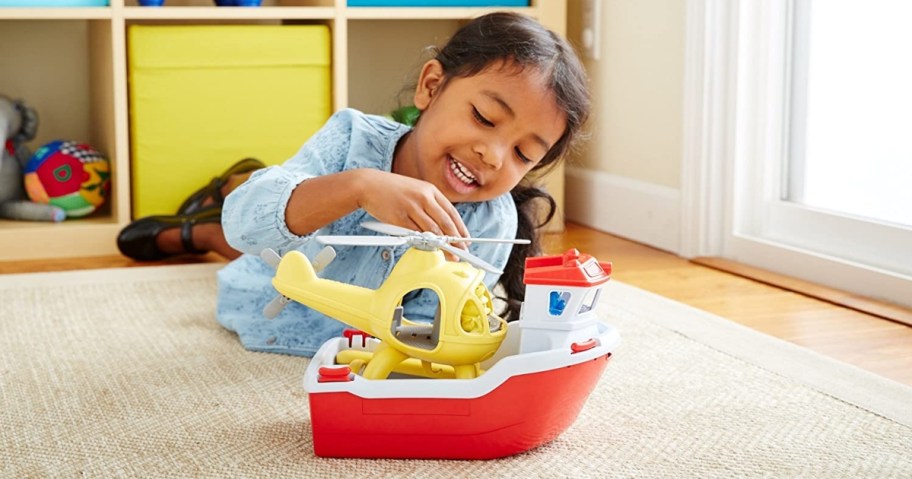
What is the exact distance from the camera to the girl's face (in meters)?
1.08

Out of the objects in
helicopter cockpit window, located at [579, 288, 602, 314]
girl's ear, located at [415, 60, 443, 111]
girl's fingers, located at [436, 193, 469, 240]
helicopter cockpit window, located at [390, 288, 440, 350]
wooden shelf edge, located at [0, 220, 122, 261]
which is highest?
girl's ear, located at [415, 60, 443, 111]

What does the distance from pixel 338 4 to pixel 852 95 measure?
937 mm

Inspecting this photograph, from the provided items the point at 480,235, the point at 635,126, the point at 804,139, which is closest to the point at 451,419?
the point at 480,235

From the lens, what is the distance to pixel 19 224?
77.5 inches

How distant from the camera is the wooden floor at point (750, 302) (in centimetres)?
131

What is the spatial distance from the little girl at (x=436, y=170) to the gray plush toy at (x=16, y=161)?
816 millimetres

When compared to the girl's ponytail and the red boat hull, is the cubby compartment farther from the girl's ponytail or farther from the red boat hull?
the red boat hull

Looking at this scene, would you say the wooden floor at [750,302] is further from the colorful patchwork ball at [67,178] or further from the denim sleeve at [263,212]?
the denim sleeve at [263,212]

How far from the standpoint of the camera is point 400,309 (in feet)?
2.96

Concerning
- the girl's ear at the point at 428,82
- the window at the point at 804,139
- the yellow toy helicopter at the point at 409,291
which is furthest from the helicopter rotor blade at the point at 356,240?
the window at the point at 804,139

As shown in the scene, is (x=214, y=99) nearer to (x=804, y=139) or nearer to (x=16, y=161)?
(x=16, y=161)

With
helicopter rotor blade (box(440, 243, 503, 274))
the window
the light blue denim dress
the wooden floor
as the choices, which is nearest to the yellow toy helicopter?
helicopter rotor blade (box(440, 243, 503, 274))

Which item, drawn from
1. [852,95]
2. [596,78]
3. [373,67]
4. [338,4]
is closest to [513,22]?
[852,95]

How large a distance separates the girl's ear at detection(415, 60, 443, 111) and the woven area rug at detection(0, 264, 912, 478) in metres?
0.33
